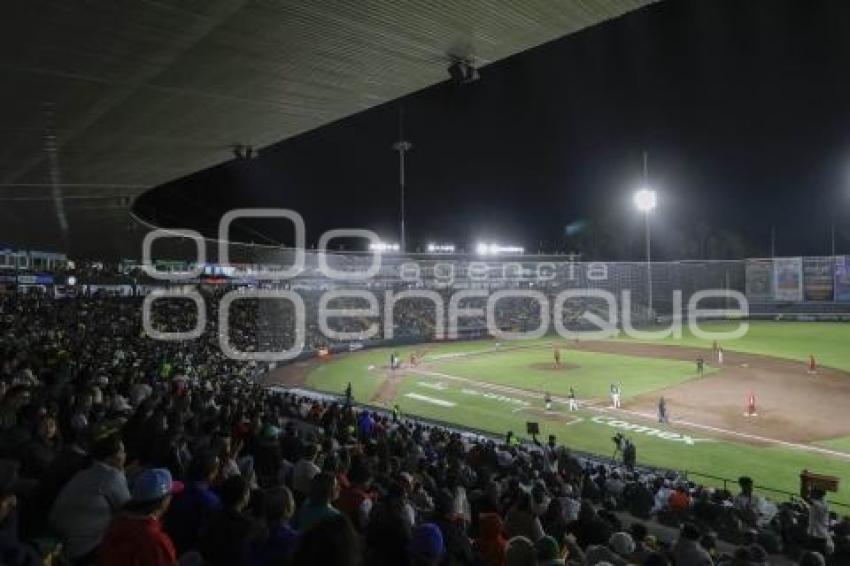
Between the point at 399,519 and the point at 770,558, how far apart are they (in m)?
8.05

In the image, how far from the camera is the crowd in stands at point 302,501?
4023mm

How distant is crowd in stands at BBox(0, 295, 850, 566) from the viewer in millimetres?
4023

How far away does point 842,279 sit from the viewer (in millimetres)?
67125

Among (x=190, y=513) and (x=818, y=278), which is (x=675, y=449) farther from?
(x=818, y=278)

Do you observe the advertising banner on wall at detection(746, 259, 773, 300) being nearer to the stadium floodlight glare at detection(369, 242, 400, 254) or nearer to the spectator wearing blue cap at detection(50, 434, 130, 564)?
the stadium floodlight glare at detection(369, 242, 400, 254)

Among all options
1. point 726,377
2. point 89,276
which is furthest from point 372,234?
point 726,377

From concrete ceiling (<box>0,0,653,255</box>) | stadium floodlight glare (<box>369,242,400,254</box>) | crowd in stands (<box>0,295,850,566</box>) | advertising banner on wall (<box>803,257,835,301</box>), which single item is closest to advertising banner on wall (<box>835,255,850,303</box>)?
advertising banner on wall (<box>803,257,835,301</box>)

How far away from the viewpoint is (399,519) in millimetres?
4141

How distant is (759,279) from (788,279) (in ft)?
16.4

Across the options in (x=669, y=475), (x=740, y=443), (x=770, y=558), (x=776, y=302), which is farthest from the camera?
(x=776, y=302)

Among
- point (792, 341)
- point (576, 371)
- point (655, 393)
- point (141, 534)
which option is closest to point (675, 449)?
point (655, 393)

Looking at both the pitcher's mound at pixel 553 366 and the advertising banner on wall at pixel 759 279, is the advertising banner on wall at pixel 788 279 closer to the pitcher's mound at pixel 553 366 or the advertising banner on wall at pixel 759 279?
the advertising banner on wall at pixel 759 279

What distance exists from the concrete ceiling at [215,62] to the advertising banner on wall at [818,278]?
71586 mm

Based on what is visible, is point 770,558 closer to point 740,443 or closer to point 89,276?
point 740,443
